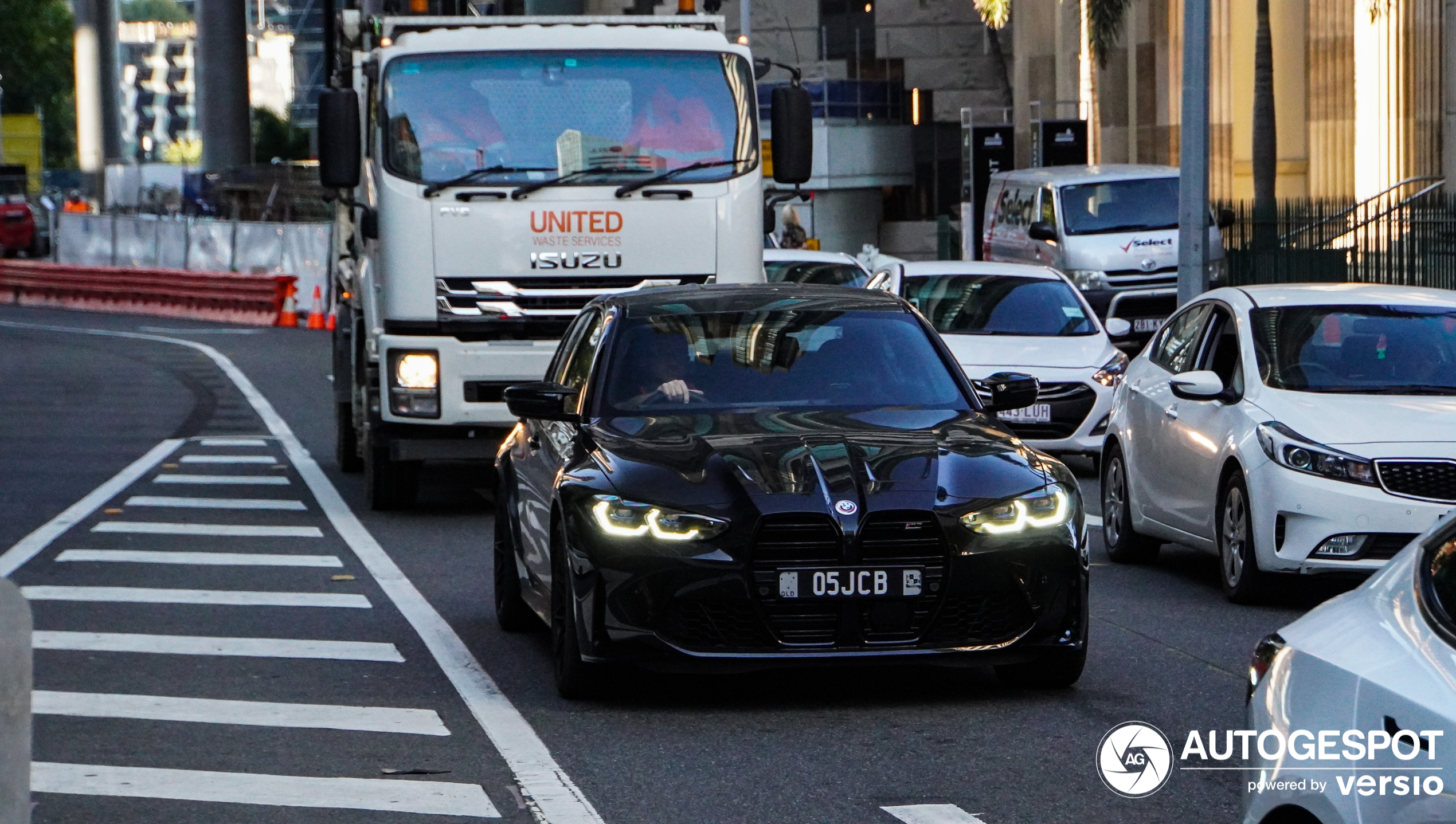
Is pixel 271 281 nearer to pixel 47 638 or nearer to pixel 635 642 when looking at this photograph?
pixel 47 638

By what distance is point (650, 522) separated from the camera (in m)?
7.81

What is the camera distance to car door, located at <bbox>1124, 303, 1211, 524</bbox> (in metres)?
11.8

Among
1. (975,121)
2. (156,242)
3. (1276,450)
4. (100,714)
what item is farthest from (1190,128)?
(975,121)

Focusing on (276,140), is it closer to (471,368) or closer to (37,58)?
(37,58)

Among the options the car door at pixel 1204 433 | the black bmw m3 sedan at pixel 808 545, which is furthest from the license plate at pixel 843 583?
the car door at pixel 1204 433

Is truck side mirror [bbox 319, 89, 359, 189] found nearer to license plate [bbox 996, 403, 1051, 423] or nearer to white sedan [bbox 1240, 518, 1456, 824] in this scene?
license plate [bbox 996, 403, 1051, 423]

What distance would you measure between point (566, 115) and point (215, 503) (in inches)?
160

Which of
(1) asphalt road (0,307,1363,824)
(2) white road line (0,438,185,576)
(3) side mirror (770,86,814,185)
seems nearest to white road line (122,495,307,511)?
(2) white road line (0,438,185,576)

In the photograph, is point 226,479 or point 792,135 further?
point 226,479

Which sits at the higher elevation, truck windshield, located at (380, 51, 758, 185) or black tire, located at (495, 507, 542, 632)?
truck windshield, located at (380, 51, 758, 185)

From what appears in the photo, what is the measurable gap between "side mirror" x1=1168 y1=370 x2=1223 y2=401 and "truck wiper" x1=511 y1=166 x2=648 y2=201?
450 centimetres


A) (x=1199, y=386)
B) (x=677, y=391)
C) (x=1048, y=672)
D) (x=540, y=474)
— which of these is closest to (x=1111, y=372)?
(x=1199, y=386)

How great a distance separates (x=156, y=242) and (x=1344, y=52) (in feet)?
101

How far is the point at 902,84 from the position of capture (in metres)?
73.9
